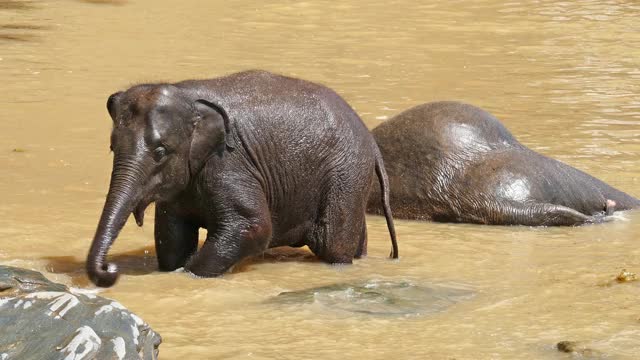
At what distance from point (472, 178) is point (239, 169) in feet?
8.03

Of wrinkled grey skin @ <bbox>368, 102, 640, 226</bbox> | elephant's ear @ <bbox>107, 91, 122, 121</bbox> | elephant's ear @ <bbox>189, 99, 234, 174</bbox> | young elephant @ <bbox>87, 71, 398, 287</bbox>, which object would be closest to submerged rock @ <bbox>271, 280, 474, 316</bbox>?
young elephant @ <bbox>87, 71, 398, 287</bbox>

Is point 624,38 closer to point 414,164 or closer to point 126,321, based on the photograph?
point 414,164

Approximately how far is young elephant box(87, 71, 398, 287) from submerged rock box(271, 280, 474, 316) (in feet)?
2.32

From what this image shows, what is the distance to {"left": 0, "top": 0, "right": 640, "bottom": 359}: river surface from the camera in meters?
6.61

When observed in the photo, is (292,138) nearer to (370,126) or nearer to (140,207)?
(140,207)

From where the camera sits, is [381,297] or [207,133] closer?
[381,297]

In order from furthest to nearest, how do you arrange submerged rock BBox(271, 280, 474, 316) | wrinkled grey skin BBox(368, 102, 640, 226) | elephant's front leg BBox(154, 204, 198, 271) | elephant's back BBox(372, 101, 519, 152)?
elephant's back BBox(372, 101, 519, 152) → wrinkled grey skin BBox(368, 102, 640, 226) → elephant's front leg BBox(154, 204, 198, 271) → submerged rock BBox(271, 280, 474, 316)

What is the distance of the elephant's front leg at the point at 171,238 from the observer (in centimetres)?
795

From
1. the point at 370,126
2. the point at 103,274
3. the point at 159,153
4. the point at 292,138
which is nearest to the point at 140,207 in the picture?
the point at 159,153

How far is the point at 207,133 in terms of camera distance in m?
7.69

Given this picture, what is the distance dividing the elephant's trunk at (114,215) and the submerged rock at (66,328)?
1633 millimetres

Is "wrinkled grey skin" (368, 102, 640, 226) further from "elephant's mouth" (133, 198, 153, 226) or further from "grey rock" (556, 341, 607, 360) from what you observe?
"grey rock" (556, 341, 607, 360)

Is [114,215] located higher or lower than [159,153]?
lower

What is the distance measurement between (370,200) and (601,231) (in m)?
1.62
